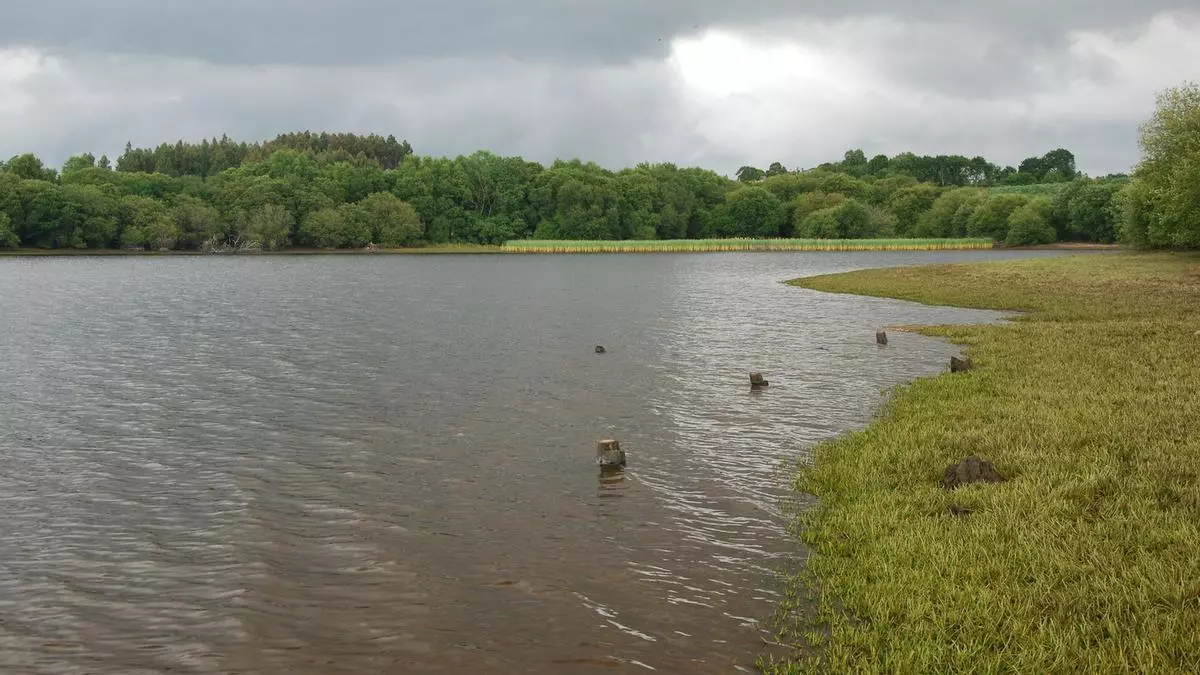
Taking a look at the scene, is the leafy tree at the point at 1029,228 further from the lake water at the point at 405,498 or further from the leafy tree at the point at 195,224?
the leafy tree at the point at 195,224

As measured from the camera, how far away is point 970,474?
14938mm

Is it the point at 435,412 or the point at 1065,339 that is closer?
the point at 435,412

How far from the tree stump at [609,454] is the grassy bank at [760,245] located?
162m

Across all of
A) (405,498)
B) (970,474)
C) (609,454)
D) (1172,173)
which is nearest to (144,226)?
(1172,173)

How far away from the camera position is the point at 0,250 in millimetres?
165625

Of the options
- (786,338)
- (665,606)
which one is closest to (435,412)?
(665,606)

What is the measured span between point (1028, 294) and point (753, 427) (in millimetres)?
41949

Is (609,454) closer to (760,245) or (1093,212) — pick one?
(760,245)

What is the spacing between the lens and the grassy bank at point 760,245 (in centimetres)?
17562

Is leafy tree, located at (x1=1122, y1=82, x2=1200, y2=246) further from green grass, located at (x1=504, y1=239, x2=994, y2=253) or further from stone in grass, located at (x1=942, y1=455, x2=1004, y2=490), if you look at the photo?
green grass, located at (x1=504, y1=239, x2=994, y2=253)

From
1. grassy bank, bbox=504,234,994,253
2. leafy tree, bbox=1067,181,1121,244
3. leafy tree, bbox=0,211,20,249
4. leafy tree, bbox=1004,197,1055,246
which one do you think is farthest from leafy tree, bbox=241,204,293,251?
leafy tree, bbox=1067,181,1121,244

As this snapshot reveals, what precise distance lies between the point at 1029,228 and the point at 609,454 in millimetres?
189577

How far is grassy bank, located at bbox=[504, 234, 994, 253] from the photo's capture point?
176 metres

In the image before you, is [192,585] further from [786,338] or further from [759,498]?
[786,338]
